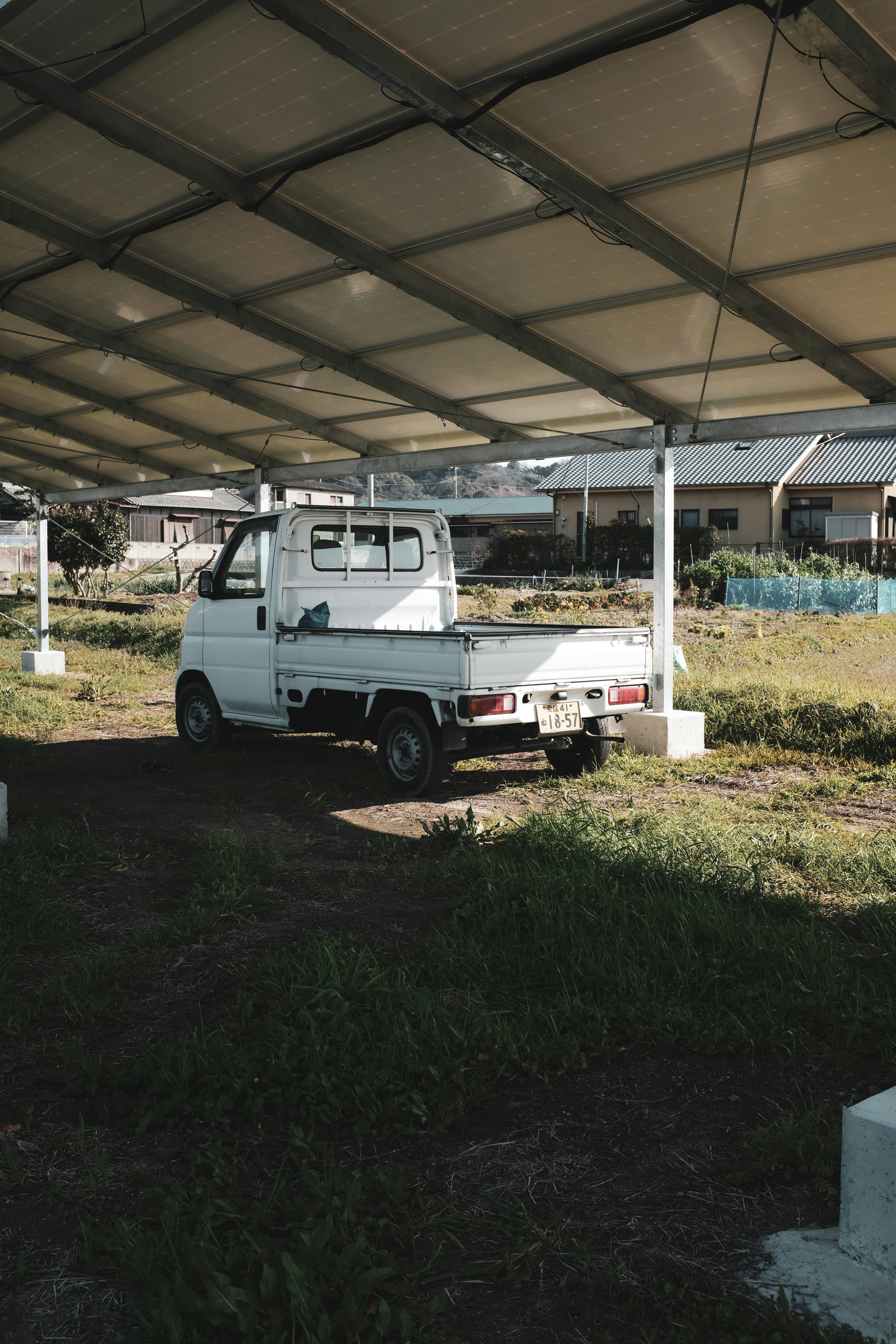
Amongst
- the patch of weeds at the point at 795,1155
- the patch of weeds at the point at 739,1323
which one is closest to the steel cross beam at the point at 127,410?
the patch of weeds at the point at 795,1155

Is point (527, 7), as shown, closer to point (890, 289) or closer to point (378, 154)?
point (378, 154)

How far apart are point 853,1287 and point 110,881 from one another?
4.64 m

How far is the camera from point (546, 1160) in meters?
3.24

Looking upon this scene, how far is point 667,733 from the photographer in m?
9.73

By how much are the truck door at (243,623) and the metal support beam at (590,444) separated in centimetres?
182

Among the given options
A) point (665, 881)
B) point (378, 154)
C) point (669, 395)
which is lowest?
point (665, 881)

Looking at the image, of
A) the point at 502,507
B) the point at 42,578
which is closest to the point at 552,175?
the point at 42,578

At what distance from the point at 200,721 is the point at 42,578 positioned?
8.58m

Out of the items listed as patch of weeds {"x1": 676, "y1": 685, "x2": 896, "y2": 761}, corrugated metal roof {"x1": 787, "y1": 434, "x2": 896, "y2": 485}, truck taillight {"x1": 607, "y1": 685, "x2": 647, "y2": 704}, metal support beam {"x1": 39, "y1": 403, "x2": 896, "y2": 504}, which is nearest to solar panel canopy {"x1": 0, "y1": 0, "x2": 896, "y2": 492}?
metal support beam {"x1": 39, "y1": 403, "x2": 896, "y2": 504}

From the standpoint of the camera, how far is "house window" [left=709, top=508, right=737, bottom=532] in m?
41.8

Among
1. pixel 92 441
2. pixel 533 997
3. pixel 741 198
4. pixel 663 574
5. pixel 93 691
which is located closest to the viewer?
pixel 533 997

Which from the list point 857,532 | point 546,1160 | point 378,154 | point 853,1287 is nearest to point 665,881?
point 546,1160

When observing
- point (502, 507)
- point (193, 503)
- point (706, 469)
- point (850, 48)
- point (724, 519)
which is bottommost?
point (850, 48)

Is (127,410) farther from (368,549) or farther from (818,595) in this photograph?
(818,595)
